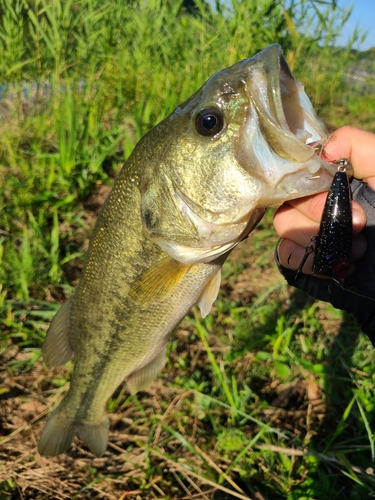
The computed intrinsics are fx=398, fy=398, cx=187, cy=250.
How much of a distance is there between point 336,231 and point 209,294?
0.65 m

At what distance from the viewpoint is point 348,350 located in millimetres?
2785

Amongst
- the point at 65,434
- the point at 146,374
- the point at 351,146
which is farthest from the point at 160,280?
the point at 65,434

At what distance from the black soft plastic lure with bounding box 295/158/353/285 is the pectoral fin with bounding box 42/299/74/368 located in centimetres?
129

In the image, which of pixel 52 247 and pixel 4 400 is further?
pixel 52 247

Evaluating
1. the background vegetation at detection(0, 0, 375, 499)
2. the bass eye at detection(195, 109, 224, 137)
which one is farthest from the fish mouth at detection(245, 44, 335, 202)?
the background vegetation at detection(0, 0, 375, 499)

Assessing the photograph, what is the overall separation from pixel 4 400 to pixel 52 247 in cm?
118

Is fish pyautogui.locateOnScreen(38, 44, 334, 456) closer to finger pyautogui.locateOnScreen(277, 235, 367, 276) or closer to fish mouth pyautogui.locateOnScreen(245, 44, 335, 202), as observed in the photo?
fish mouth pyautogui.locateOnScreen(245, 44, 335, 202)

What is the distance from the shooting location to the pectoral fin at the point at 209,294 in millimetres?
1800

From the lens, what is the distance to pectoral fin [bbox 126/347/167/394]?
214cm

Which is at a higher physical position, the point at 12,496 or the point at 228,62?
the point at 228,62

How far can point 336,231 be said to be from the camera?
4.59 ft

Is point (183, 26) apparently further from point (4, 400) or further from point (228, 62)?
point (4, 400)

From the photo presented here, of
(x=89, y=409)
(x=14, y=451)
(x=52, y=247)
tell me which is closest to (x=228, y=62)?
(x=52, y=247)

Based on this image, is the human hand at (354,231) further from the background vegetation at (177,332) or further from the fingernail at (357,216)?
the background vegetation at (177,332)
